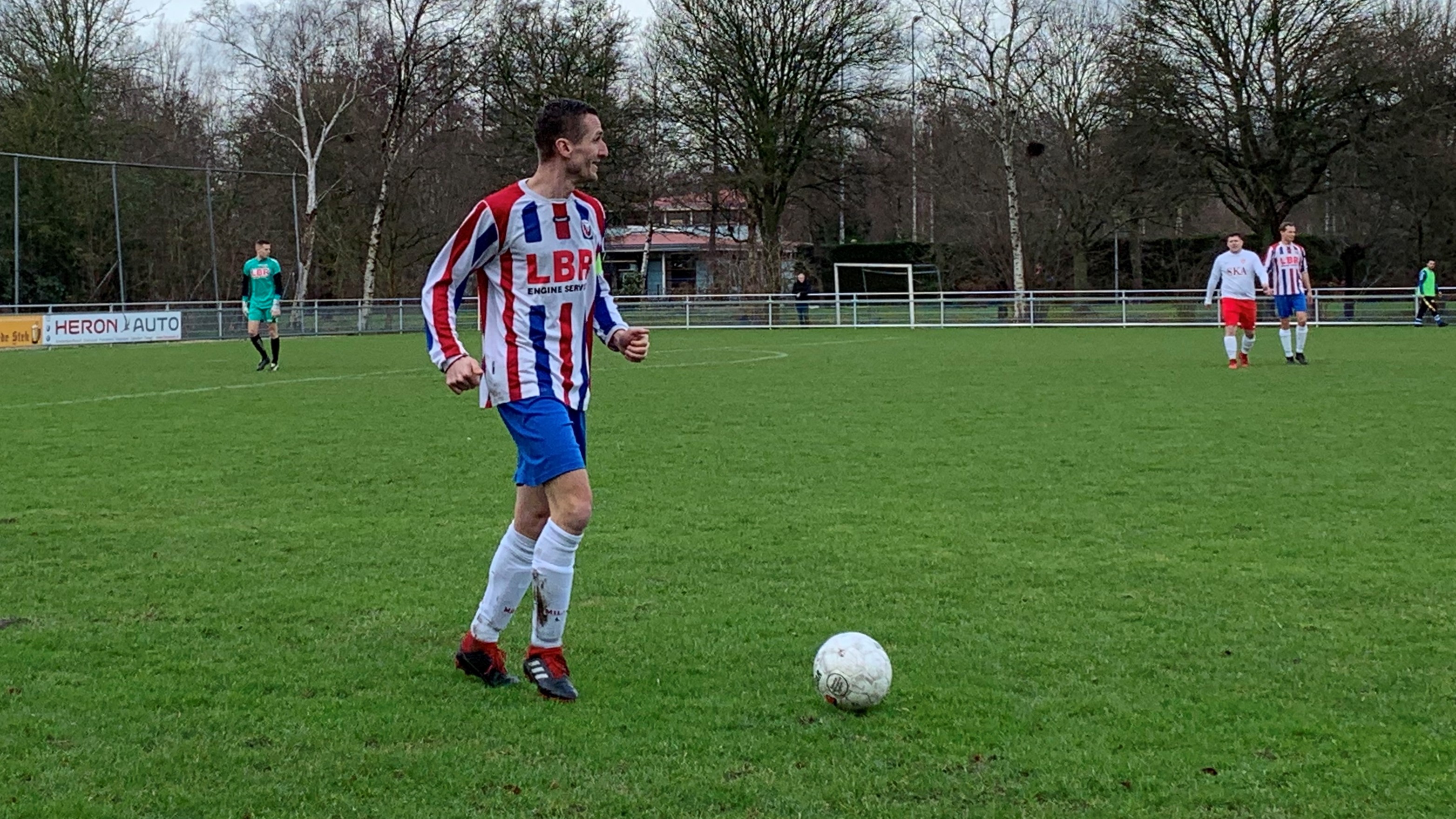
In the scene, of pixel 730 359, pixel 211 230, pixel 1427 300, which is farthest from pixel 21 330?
pixel 1427 300

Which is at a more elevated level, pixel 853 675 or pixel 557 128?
pixel 557 128

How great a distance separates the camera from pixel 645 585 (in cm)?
581

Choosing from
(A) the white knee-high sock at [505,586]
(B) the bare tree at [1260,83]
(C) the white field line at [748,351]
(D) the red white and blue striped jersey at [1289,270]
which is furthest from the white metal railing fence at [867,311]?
(A) the white knee-high sock at [505,586]

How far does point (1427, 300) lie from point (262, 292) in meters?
26.5

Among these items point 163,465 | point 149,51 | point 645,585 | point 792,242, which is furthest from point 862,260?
point 645,585

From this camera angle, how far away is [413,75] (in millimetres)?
42594

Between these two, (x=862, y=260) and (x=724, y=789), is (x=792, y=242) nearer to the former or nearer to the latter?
(x=862, y=260)

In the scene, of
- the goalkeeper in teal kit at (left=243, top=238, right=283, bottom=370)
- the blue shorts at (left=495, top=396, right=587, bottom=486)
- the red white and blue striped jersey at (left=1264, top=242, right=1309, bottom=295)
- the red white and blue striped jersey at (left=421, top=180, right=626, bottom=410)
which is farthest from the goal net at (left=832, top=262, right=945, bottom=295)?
the blue shorts at (left=495, top=396, right=587, bottom=486)

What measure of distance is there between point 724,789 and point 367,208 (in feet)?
143

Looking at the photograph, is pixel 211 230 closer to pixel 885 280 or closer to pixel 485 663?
pixel 885 280

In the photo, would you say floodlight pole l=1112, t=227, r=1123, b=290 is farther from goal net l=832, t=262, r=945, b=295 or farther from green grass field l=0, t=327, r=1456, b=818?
green grass field l=0, t=327, r=1456, b=818

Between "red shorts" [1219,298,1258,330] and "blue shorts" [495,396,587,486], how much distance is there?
15.2 metres

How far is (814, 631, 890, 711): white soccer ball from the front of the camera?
4.03 metres

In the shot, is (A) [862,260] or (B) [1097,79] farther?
(A) [862,260]
